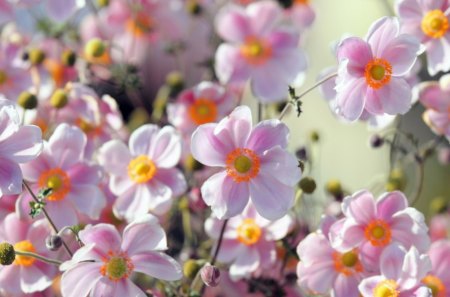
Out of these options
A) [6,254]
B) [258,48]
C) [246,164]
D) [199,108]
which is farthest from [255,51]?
[6,254]

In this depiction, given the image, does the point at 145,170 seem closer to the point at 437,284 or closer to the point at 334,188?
the point at 334,188

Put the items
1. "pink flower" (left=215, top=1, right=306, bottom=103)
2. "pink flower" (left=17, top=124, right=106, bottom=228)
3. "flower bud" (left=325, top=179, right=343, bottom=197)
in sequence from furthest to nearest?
"pink flower" (left=215, top=1, right=306, bottom=103) < "flower bud" (left=325, top=179, right=343, bottom=197) < "pink flower" (left=17, top=124, right=106, bottom=228)

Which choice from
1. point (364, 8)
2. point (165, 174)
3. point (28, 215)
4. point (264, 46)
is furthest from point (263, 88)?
point (364, 8)

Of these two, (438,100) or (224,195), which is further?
(438,100)

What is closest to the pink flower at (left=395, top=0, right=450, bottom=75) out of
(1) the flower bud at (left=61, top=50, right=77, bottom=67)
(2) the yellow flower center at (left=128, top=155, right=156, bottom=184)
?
(2) the yellow flower center at (left=128, top=155, right=156, bottom=184)

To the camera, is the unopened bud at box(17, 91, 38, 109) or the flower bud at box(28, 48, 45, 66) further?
the flower bud at box(28, 48, 45, 66)

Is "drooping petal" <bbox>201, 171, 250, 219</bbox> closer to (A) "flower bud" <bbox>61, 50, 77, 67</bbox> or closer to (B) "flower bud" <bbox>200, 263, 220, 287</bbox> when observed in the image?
(B) "flower bud" <bbox>200, 263, 220, 287</bbox>

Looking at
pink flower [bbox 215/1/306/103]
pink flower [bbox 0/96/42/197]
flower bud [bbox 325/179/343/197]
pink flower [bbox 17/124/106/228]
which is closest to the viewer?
pink flower [bbox 0/96/42/197]
